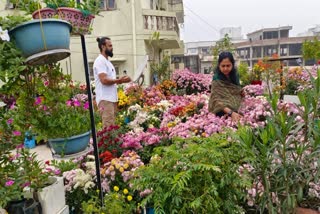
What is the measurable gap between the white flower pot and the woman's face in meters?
1.93

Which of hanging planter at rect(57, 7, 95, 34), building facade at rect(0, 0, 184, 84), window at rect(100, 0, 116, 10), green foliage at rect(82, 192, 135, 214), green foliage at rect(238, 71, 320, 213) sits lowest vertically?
green foliage at rect(82, 192, 135, 214)

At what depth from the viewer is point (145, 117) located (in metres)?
3.99

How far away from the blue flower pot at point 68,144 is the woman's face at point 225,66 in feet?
5.53

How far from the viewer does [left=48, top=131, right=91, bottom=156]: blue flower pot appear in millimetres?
1731

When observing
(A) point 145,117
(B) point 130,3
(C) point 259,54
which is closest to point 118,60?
(B) point 130,3

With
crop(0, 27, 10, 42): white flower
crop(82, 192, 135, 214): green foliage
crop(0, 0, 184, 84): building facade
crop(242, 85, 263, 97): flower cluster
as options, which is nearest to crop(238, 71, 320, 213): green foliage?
crop(82, 192, 135, 214): green foliage

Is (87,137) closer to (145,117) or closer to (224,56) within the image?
(224,56)

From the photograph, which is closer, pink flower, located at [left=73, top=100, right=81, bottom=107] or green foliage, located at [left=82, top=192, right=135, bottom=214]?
green foliage, located at [left=82, top=192, right=135, bottom=214]

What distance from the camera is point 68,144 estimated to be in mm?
1751

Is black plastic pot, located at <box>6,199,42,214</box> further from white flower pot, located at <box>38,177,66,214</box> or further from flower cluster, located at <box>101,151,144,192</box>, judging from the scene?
flower cluster, located at <box>101,151,144,192</box>

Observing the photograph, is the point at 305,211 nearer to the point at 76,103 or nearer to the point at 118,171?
the point at 118,171

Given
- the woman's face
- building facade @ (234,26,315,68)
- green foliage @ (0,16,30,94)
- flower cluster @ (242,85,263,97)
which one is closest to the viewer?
green foliage @ (0,16,30,94)

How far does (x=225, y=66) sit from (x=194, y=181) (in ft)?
5.47

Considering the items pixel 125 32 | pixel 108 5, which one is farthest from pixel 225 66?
pixel 108 5
